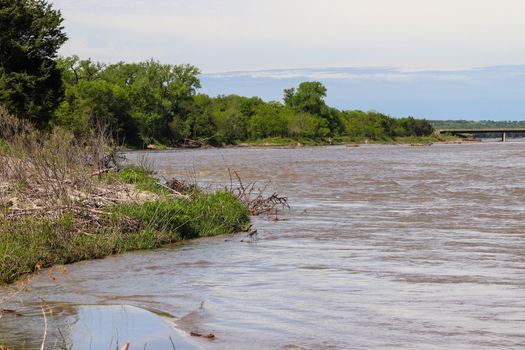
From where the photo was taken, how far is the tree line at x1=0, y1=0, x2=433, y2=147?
44.4 metres

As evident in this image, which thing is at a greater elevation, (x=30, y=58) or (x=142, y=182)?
(x=30, y=58)

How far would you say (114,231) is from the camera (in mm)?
15477

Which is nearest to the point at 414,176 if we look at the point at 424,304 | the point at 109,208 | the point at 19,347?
the point at 109,208

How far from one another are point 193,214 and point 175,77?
344 feet

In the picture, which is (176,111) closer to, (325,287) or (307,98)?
(307,98)

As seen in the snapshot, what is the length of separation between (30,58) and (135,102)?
67977 mm

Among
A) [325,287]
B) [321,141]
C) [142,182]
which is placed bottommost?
[321,141]

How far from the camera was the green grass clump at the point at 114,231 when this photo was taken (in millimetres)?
13117

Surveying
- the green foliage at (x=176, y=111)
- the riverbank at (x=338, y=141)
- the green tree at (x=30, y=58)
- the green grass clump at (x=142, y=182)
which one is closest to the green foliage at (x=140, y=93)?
the green foliage at (x=176, y=111)

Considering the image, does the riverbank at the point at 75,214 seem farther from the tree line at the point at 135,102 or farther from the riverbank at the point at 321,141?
the riverbank at the point at 321,141

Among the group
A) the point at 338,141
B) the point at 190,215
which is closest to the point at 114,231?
the point at 190,215

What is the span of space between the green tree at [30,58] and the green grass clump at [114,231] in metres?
25.6

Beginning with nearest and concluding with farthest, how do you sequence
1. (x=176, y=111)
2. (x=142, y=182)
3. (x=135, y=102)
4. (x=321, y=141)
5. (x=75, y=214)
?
(x=75, y=214)
(x=142, y=182)
(x=135, y=102)
(x=176, y=111)
(x=321, y=141)

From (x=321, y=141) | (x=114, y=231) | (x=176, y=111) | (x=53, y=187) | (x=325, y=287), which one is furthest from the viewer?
(x=321, y=141)
